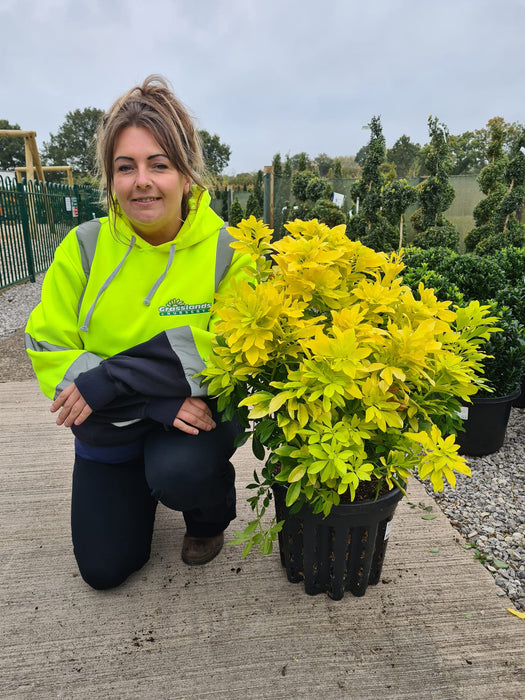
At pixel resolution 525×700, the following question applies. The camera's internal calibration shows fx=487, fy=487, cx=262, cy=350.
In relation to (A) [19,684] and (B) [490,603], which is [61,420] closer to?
(A) [19,684]

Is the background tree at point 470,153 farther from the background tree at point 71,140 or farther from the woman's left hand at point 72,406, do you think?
the background tree at point 71,140

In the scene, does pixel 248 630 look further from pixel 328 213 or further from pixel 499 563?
pixel 328 213

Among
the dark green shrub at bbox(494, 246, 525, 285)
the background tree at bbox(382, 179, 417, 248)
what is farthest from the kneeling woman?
the background tree at bbox(382, 179, 417, 248)

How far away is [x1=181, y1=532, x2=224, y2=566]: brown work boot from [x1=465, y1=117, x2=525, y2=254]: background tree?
19.5 feet

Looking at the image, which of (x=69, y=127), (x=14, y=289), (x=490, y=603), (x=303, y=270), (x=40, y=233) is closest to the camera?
(x=303, y=270)

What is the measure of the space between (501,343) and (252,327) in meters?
1.84

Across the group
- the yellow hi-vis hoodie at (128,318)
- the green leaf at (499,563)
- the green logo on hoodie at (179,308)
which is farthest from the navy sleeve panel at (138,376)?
the green leaf at (499,563)

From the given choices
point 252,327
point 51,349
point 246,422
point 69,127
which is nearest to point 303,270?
point 252,327

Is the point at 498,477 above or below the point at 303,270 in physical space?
below

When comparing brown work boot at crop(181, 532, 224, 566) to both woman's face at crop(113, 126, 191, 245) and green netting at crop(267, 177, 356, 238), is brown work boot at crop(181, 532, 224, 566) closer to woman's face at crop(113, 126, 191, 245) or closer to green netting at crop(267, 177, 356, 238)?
woman's face at crop(113, 126, 191, 245)

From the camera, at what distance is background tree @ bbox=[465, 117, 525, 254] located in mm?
6488

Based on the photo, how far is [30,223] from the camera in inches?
356

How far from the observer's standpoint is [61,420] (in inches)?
62.6

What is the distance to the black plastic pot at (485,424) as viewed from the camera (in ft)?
8.55
